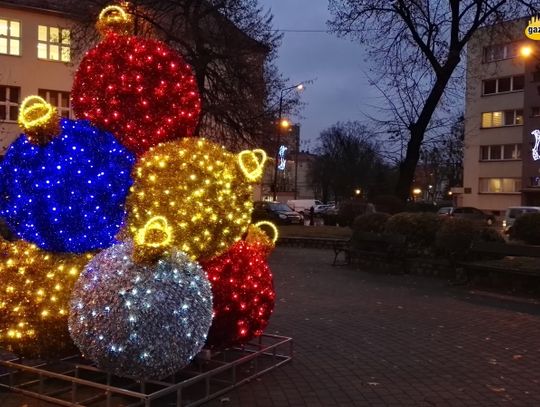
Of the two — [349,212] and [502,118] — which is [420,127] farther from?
[502,118]

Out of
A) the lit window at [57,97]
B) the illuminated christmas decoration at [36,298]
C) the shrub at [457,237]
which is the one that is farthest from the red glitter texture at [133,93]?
the lit window at [57,97]

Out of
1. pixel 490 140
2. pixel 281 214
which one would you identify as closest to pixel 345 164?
pixel 490 140

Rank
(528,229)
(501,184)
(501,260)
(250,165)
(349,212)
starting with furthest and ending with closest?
1. (501,184)
2. (349,212)
3. (528,229)
4. (501,260)
5. (250,165)

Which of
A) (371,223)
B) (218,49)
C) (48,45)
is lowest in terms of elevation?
(371,223)

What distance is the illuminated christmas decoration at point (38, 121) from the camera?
5648 mm

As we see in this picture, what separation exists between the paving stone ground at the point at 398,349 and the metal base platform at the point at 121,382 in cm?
18

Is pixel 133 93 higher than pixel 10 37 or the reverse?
the reverse

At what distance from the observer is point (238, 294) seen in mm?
6203

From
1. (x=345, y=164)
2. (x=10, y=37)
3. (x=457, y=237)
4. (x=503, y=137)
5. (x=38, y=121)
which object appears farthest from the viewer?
(x=345, y=164)

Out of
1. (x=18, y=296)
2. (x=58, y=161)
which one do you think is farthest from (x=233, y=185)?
(x=18, y=296)

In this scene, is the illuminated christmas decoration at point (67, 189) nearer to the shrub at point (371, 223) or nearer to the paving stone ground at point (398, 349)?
the paving stone ground at point (398, 349)

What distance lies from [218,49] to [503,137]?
4234 cm

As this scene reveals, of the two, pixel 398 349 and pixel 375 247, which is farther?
pixel 375 247

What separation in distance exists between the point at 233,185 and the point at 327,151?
273ft
